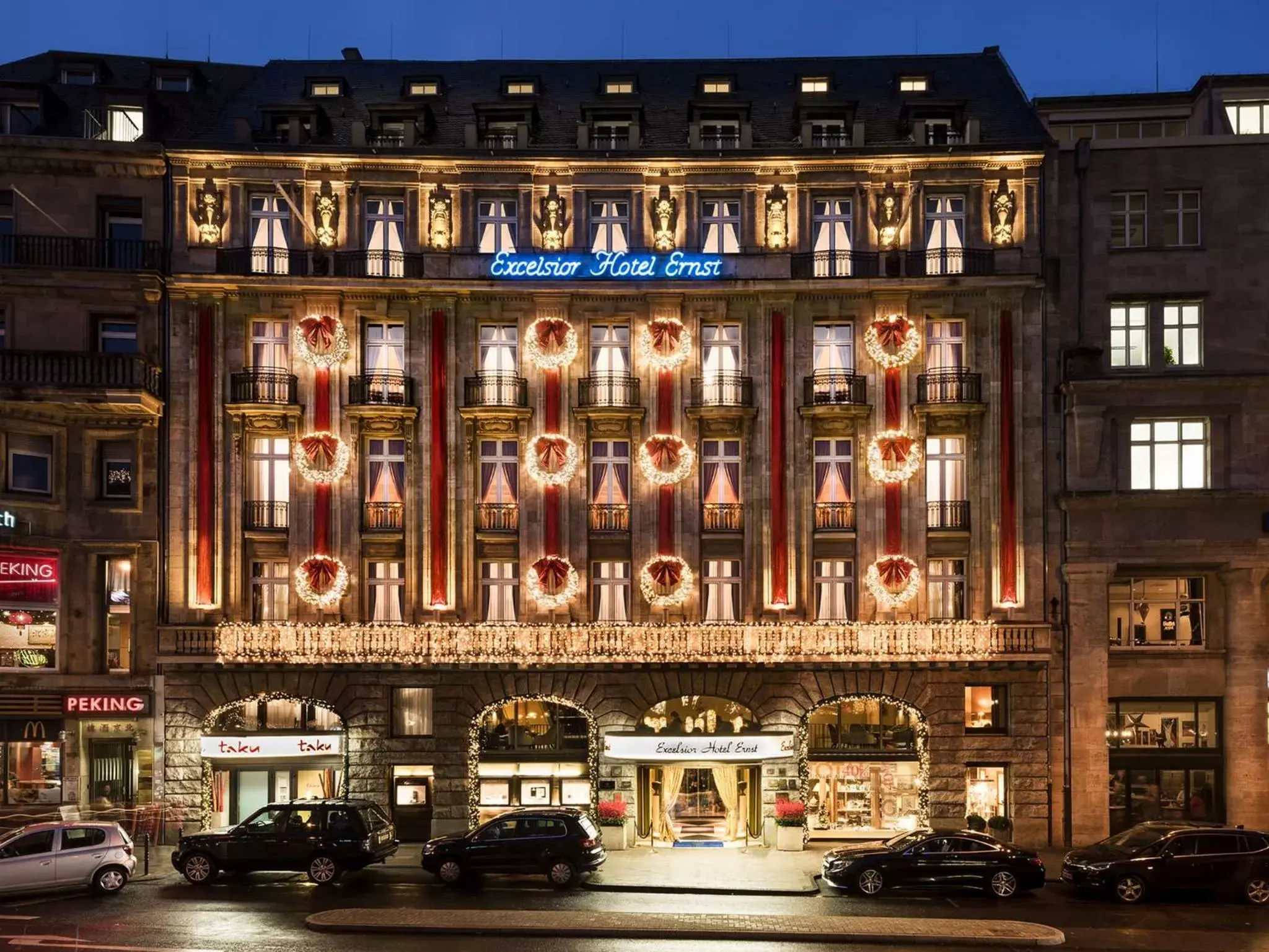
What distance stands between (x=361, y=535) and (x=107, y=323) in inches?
426

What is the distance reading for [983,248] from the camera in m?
42.3

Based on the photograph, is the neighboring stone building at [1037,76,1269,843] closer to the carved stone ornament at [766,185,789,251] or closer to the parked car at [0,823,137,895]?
the carved stone ornament at [766,185,789,251]

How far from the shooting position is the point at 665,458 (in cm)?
4159

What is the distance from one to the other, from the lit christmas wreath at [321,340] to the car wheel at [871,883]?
22.4 meters

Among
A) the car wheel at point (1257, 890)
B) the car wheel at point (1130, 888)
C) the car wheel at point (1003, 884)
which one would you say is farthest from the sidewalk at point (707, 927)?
the car wheel at point (1257, 890)

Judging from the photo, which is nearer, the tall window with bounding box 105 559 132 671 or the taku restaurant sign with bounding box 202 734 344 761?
the taku restaurant sign with bounding box 202 734 344 761

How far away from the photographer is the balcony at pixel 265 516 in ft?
138

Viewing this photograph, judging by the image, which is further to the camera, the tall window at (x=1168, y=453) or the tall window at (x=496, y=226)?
the tall window at (x=496, y=226)

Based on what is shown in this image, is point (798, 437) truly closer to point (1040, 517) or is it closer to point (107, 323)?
point (1040, 517)

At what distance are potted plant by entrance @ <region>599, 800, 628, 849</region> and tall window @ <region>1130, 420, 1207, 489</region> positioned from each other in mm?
19206

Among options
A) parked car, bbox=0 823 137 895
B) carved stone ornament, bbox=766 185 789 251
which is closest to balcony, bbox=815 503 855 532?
carved stone ornament, bbox=766 185 789 251

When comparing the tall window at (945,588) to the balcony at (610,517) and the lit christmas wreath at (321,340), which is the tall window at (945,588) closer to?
the balcony at (610,517)

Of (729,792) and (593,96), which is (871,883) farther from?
(593,96)

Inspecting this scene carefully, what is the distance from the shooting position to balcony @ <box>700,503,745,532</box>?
1667 inches
